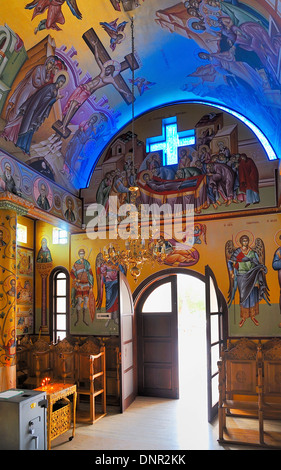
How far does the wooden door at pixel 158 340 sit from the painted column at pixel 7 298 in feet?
12.8

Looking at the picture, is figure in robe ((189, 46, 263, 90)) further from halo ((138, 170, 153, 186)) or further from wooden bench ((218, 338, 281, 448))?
wooden bench ((218, 338, 281, 448))

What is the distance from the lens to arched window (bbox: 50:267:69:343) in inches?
426

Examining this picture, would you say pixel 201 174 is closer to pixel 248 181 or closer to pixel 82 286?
pixel 248 181

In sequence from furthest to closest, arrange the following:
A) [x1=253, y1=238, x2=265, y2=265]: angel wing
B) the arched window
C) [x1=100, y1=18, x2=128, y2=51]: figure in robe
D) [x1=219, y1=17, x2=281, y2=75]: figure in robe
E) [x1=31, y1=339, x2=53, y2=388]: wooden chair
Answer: the arched window, [x1=31, y1=339, x2=53, y2=388]: wooden chair, [x1=253, y1=238, x2=265, y2=265]: angel wing, [x1=100, y1=18, x2=128, y2=51]: figure in robe, [x1=219, y1=17, x2=281, y2=75]: figure in robe

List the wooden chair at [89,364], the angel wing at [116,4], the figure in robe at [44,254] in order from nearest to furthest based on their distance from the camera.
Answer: the angel wing at [116,4] → the wooden chair at [89,364] → the figure in robe at [44,254]

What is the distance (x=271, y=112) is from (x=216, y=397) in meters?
6.20

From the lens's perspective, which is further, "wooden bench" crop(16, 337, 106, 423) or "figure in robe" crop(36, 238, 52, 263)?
"figure in robe" crop(36, 238, 52, 263)

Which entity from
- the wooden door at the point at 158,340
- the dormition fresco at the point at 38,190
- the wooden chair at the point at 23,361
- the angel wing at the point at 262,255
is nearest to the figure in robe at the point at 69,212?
the dormition fresco at the point at 38,190

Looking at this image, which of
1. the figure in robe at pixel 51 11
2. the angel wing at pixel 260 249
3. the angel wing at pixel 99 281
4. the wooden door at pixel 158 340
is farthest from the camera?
the angel wing at pixel 99 281

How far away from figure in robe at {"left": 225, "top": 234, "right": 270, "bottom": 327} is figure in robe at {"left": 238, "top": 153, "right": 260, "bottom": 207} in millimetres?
913

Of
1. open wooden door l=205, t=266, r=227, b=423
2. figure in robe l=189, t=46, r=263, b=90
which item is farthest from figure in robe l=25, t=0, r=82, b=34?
open wooden door l=205, t=266, r=227, b=423

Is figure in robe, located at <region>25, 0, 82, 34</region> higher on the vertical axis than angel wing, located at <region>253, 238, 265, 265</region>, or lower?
higher
